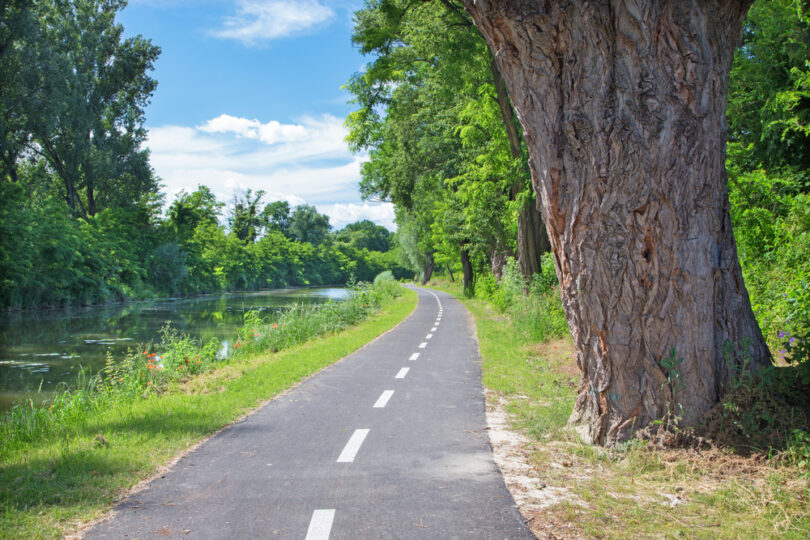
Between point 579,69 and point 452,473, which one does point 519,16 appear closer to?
point 579,69

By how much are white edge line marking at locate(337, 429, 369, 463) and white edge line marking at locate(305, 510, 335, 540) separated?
1.17 m

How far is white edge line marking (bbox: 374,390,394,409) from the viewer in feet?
23.6

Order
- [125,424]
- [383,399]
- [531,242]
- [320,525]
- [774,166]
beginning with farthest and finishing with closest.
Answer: [531,242]
[774,166]
[383,399]
[125,424]
[320,525]

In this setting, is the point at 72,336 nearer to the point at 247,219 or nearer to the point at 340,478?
the point at 340,478

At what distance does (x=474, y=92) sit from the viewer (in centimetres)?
1639

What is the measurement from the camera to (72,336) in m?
20.7

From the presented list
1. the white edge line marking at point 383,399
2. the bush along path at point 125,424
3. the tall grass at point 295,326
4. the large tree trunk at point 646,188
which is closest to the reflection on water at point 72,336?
the bush along path at point 125,424

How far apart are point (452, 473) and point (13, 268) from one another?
32.2 meters

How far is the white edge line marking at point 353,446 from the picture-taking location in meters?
5.04

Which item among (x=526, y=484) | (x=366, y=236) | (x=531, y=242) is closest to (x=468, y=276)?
(x=531, y=242)

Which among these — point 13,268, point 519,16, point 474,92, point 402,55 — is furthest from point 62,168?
point 519,16

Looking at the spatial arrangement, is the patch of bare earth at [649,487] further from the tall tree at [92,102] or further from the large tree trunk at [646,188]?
the tall tree at [92,102]

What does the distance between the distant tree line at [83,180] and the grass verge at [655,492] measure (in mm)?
31950

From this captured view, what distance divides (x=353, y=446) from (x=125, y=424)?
9.68 feet
